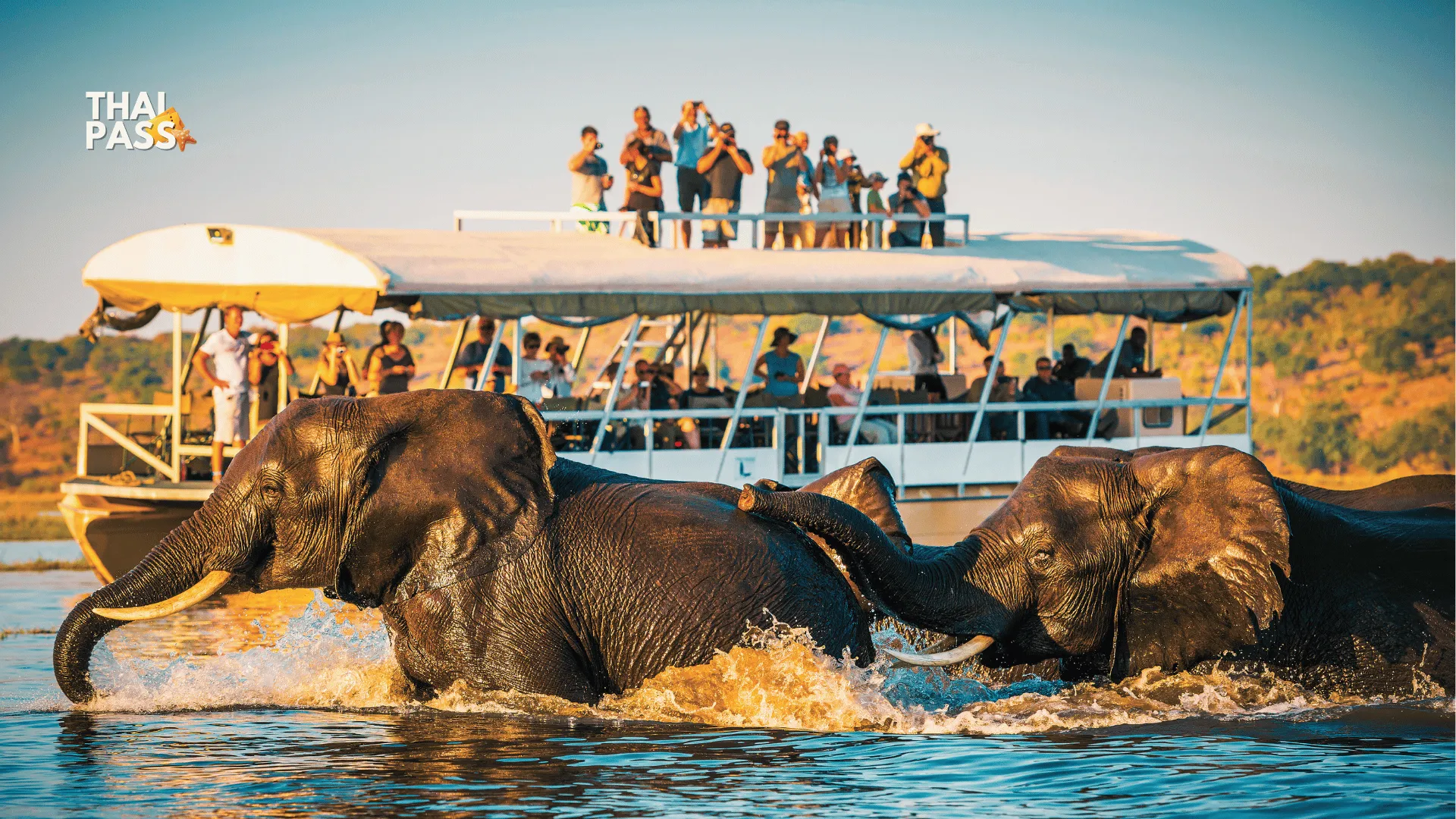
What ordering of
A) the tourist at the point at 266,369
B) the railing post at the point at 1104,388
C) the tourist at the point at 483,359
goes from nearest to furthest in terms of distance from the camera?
the tourist at the point at 266,369, the tourist at the point at 483,359, the railing post at the point at 1104,388

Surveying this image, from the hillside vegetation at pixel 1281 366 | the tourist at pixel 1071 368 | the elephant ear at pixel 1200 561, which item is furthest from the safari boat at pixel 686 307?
the hillside vegetation at pixel 1281 366

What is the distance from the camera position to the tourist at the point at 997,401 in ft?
64.3

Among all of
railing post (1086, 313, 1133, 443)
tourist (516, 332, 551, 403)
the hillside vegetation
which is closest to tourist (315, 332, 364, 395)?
tourist (516, 332, 551, 403)

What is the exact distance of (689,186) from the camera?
20.2m

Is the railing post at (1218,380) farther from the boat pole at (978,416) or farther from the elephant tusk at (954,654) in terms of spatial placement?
the elephant tusk at (954,654)

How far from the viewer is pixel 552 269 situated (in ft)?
57.7

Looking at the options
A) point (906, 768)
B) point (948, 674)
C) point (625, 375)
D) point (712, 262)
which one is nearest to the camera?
point (906, 768)

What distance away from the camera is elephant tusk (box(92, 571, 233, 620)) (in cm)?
820

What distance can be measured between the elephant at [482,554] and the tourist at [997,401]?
11.5 m

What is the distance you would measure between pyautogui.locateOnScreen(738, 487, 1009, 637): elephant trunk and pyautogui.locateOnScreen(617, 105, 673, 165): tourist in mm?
12335

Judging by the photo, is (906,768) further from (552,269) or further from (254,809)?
(552,269)

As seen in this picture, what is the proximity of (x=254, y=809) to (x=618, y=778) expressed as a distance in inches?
53.4

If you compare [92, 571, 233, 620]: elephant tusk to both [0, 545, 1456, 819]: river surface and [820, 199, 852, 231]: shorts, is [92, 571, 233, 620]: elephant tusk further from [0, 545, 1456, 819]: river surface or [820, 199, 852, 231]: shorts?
[820, 199, 852, 231]: shorts

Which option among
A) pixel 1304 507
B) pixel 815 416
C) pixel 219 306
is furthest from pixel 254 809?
pixel 815 416
